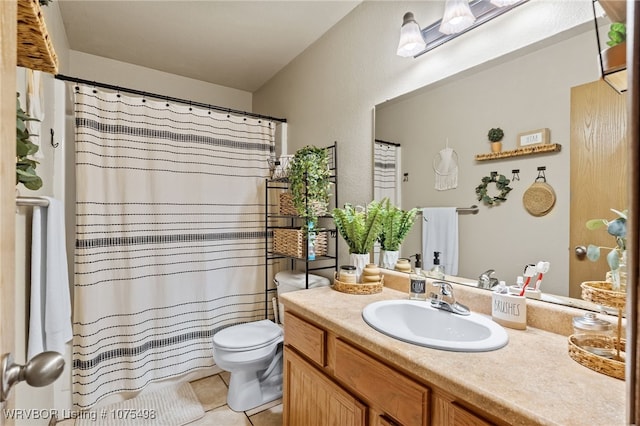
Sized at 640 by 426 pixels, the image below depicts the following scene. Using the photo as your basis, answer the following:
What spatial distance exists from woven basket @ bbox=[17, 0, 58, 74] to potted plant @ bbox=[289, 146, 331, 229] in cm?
131

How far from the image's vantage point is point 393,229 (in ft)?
5.47

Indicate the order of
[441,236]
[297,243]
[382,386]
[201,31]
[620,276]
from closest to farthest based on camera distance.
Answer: [620,276]
[382,386]
[441,236]
[297,243]
[201,31]

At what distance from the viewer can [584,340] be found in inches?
35.2

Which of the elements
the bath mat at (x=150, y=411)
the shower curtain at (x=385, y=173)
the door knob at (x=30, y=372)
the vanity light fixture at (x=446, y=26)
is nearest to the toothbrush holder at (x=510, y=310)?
the shower curtain at (x=385, y=173)

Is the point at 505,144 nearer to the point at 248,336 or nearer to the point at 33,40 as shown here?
the point at 33,40

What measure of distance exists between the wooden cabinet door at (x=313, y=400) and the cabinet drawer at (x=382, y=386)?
0.06 m

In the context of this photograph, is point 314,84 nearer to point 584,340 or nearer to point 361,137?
point 361,137

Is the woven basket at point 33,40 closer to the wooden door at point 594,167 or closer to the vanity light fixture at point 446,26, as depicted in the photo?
the vanity light fixture at point 446,26

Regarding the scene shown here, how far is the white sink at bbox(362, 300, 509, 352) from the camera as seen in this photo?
94 cm

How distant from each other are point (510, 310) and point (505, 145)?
65cm

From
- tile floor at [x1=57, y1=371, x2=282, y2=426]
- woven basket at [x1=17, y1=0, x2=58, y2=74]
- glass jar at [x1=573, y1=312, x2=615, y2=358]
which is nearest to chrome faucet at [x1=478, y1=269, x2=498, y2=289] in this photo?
glass jar at [x1=573, y1=312, x2=615, y2=358]

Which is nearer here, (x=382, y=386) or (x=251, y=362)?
(x=382, y=386)

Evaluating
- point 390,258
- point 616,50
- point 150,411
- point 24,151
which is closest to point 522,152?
point 616,50

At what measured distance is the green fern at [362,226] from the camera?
1642 mm
